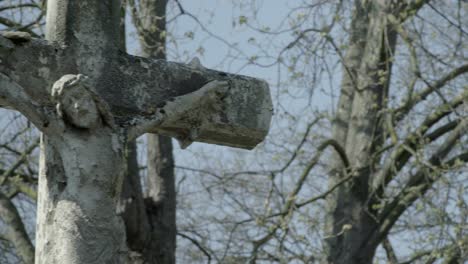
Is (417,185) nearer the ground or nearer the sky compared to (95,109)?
nearer the sky

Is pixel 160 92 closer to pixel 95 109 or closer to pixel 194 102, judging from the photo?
pixel 194 102

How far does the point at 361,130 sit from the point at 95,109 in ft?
25.2

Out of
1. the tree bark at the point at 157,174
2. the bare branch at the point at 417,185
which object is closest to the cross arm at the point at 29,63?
the tree bark at the point at 157,174

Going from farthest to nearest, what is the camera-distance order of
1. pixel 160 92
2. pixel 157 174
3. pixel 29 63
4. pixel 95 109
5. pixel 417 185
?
pixel 417 185 < pixel 157 174 < pixel 160 92 < pixel 29 63 < pixel 95 109

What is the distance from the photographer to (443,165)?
11.0 meters

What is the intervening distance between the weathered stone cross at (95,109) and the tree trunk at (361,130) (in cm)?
600

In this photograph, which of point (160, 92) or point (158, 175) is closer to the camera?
point (160, 92)

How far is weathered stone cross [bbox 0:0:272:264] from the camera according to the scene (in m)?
4.49

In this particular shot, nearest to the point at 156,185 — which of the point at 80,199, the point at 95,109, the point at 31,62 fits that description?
the point at 31,62

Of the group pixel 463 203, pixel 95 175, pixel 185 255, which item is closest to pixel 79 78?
pixel 95 175

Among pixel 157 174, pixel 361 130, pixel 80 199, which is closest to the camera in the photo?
pixel 80 199

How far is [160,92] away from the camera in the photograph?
5.12m

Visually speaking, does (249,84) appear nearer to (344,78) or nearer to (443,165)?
(443,165)

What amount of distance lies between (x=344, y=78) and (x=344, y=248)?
6.78ft
